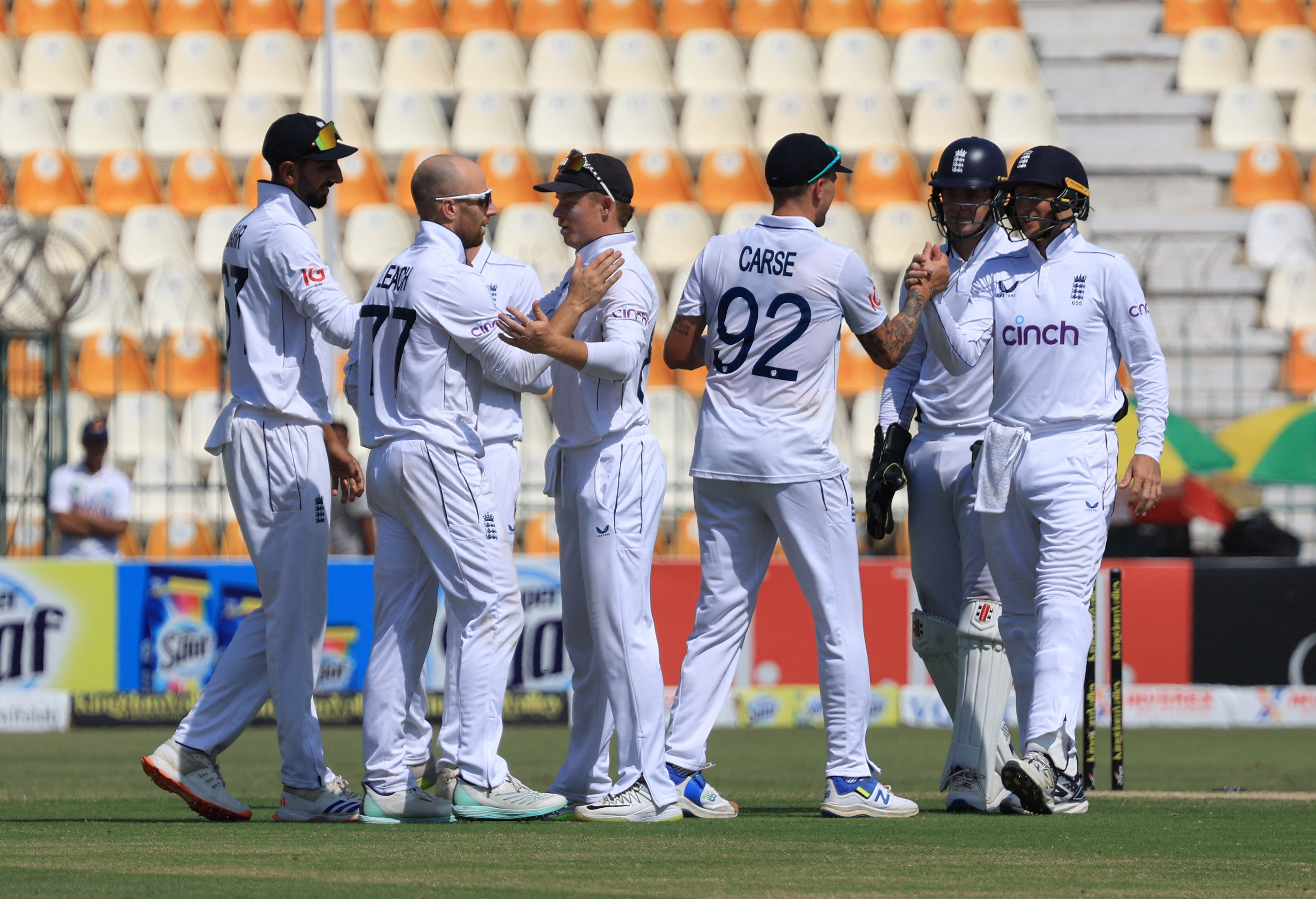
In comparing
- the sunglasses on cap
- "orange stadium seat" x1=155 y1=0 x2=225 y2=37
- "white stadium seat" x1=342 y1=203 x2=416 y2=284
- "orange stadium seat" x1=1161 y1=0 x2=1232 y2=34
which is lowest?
the sunglasses on cap

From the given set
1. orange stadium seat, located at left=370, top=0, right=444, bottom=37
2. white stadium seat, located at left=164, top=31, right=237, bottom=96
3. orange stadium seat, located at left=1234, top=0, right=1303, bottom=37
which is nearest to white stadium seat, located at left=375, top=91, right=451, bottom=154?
orange stadium seat, located at left=370, top=0, right=444, bottom=37

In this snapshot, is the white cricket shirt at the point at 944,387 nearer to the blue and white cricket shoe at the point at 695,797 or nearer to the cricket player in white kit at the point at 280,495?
the blue and white cricket shoe at the point at 695,797

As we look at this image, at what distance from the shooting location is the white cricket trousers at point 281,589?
621 centimetres

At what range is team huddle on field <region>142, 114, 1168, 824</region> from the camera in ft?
19.8

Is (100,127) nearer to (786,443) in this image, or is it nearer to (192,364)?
(192,364)

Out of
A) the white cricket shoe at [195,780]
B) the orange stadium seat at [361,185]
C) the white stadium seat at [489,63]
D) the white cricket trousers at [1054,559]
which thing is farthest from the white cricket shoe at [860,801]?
the white stadium seat at [489,63]

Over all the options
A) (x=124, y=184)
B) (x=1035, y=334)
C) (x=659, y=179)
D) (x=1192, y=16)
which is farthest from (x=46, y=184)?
(x=1035, y=334)

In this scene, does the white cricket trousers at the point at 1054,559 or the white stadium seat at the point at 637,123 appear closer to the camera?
the white cricket trousers at the point at 1054,559

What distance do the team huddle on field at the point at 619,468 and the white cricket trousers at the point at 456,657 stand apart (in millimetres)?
22

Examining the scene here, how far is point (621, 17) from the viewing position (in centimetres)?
2006

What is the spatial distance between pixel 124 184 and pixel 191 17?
2.85m

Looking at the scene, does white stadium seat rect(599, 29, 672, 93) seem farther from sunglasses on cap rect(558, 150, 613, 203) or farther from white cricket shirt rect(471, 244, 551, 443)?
sunglasses on cap rect(558, 150, 613, 203)

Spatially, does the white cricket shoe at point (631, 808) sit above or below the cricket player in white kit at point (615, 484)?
below

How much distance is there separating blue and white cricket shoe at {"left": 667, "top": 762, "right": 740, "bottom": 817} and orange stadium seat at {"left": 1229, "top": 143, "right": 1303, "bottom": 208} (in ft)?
44.7
